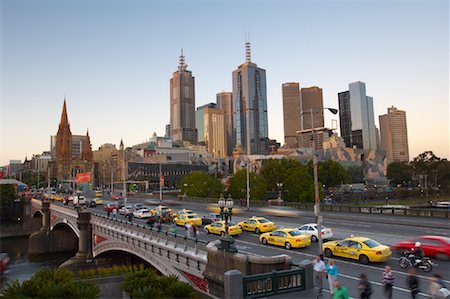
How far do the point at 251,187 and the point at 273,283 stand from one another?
68.1m

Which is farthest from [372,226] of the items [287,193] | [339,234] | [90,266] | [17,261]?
[17,261]

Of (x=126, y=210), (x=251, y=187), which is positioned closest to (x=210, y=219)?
(x=126, y=210)

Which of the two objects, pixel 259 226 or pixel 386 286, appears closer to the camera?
pixel 386 286

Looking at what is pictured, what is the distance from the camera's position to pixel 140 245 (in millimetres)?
32156

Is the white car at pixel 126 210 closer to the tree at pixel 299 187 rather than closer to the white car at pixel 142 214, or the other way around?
the white car at pixel 142 214

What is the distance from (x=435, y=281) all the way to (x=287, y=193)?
7083cm

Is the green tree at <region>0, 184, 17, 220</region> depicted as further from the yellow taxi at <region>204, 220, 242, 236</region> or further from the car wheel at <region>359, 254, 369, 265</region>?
the car wheel at <region>359, 254, 369, 265</region>

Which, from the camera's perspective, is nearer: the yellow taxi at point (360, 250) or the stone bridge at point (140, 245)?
the yellow taxi at point (360, 250)

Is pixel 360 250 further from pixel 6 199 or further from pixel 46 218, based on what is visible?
pixel 6 199

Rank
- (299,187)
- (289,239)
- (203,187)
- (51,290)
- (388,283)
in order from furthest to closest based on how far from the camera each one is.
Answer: (203,187), (299,187), (289,239), (51,290), (388,283)

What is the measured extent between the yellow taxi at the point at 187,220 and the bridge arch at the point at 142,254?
21.6 feet

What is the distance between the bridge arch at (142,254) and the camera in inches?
1017

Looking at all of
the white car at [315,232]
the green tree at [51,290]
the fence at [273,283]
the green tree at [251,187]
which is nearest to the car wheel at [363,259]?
the fence at [273,283]

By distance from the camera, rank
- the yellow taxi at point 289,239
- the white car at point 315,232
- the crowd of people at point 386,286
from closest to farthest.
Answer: the crowd of people at point 386,286 < the yellow taxi at point 289,239 < the white car at point 315,232
